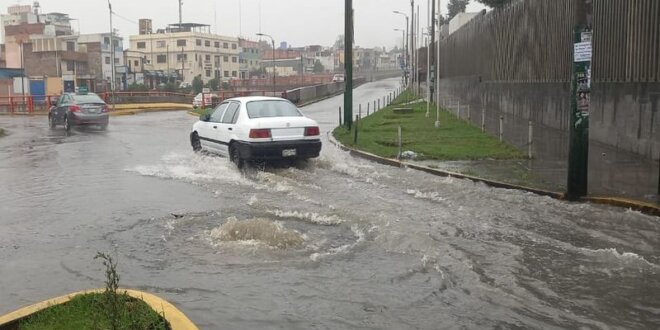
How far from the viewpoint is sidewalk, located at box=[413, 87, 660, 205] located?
34.4 feet

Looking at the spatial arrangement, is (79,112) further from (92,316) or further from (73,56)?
(73,56)

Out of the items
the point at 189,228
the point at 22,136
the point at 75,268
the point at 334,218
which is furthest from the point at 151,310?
the point at 22,136

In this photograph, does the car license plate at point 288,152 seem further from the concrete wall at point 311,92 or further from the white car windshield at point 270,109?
the concrete wall at point 311,92

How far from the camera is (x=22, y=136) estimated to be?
22.9 m

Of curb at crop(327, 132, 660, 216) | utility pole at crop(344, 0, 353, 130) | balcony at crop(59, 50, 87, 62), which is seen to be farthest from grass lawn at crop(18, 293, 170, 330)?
balcony at crop(59, 50, 87, 62)

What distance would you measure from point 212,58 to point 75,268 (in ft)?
399

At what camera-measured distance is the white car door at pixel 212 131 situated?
1460 cm

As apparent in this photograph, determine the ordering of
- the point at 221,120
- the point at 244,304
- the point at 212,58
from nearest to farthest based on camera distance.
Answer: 1. the point at 244,304
2. the point at 221,120
3. the point at 212,58

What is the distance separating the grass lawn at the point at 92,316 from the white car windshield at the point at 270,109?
28.5ft

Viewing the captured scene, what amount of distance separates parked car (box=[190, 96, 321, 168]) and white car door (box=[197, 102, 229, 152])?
66mm

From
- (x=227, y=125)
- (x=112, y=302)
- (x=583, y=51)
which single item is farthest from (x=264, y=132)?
(x=112, y=302)

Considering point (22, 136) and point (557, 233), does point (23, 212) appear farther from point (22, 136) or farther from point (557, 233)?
point (22, 136)

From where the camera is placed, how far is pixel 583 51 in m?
9.57

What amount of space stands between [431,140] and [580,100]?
853 cm
